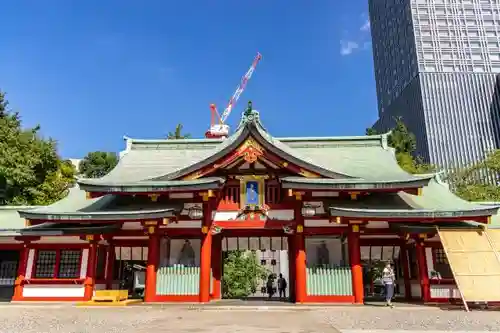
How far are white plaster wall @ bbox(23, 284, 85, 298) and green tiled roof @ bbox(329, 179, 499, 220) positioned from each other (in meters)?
12.9

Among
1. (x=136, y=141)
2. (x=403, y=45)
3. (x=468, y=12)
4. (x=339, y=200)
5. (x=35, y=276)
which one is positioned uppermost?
(x=468, y=12)

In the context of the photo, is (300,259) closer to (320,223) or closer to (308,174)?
(320,223)

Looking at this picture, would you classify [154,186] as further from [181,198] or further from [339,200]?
[339,200]

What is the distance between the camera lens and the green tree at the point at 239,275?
47.7 meters

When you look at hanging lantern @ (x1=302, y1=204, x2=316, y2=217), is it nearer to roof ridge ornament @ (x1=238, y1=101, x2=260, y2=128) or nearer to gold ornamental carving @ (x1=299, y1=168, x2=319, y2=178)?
gold ornamental carving @ (x1=299, y1=168, x2=319, y2=178)

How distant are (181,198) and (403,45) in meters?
109

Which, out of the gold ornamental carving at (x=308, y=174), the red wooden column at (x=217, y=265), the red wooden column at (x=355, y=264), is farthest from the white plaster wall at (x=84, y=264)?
the red wooden column at (x=355, y=264)

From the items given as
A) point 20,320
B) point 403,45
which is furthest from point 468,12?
point 20,320

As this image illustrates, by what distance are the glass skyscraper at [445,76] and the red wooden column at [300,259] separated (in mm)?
80691

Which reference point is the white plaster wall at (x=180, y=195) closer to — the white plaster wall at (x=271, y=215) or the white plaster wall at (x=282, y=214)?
the white plaster wall at (x=271, y=215)

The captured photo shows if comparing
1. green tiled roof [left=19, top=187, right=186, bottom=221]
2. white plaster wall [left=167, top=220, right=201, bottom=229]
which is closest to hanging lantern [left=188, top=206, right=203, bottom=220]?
white plaster wall [left=167, top=220, right=201, bottom=229]

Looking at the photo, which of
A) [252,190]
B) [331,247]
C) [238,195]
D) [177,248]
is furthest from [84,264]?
[331,247]

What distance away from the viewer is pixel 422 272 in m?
18.5

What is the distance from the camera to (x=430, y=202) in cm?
2016
